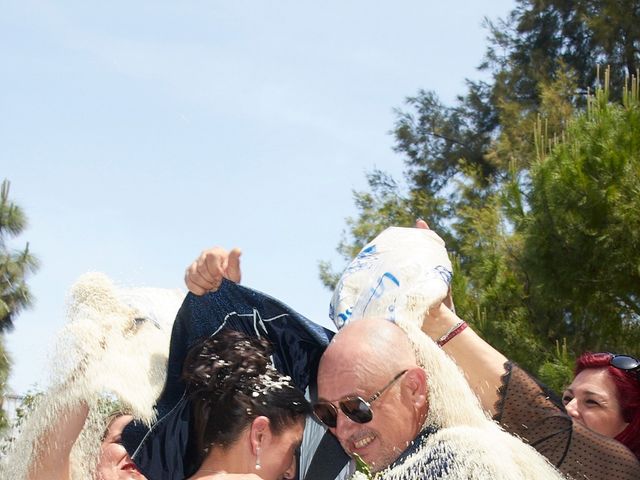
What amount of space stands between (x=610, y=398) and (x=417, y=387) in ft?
2.81

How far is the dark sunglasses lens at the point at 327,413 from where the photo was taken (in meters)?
2.33

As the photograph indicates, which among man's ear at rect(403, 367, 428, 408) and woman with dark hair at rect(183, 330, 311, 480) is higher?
man's ear at rect(403, 367, 428, 408)

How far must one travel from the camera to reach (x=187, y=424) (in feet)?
8.04

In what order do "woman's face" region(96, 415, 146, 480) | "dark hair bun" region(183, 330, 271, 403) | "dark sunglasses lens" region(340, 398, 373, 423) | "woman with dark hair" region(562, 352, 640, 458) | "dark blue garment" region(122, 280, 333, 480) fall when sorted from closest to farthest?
"dark sunglasses lens" region(340, 398, 373, 423)
"dark hair bun" region(183, 330, 271, 403)
"dark blue garment" region(122, 280, 333, 480)
"woman's face" region(96, 415, 146, 480)
"woman with dark hair" region(562, 352, 640, 458)

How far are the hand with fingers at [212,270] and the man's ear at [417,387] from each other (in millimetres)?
513

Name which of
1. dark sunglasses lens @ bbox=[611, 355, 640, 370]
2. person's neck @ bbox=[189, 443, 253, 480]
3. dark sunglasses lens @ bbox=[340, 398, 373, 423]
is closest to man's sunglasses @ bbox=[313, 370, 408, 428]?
dark sunglasses lens @ bbox=[340, 398, 373, 423]

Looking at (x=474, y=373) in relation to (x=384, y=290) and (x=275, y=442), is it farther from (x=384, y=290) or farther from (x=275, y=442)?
(x=275, y=442)

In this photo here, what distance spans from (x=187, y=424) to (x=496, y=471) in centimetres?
84

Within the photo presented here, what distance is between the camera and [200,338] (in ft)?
8.24

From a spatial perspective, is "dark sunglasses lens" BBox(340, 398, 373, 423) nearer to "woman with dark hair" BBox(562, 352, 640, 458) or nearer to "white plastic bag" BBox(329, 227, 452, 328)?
"white plastic bag" BBox(329, 227, 452, 328)

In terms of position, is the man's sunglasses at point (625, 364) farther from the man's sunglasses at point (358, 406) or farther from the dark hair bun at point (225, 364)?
the dark hair bun at point (225, 364)

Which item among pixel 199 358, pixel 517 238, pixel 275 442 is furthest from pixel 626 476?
pixel 517 238

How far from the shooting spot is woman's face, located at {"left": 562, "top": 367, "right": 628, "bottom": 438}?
2.79 m

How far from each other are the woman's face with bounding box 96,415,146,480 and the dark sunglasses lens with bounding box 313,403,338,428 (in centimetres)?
61
